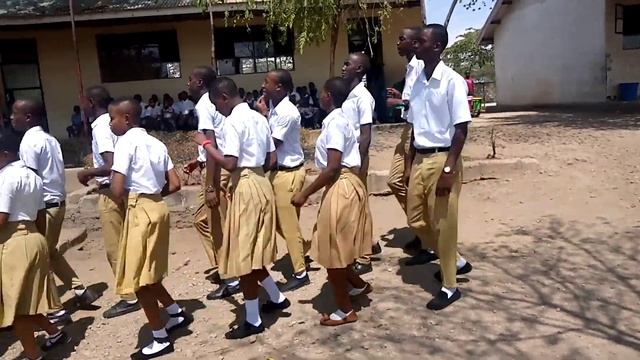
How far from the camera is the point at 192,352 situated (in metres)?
3.80

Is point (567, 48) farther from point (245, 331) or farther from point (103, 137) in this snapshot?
point (245, 331)

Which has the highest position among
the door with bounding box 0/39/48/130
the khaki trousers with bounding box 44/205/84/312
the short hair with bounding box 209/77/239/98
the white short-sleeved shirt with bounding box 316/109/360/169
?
the door with bounding box 0/39/48/130

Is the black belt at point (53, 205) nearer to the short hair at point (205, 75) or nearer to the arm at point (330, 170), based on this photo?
the short hair at point (205, 75)

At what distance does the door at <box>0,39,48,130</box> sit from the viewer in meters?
15.0

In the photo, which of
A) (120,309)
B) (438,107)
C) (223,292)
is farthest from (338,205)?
(120,309)

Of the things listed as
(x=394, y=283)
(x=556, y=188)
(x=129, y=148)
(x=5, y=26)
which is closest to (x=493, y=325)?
(x=394, y=283)

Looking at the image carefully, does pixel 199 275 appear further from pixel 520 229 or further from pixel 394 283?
pixel 520 229

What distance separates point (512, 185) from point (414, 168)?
3154 mm

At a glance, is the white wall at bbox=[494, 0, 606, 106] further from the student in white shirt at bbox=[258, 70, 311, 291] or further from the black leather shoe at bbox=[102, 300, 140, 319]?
the black leather shoe at bbox=[102, 300, 140, 319]

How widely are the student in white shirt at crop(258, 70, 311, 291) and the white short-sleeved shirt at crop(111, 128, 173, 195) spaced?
38.7 inches

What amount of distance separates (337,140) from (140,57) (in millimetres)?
12764

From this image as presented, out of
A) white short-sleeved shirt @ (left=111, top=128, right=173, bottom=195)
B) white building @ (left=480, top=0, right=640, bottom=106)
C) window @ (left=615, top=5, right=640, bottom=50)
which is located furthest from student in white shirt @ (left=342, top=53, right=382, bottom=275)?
window @ (left=615, top=5, right=640, bottom=50)

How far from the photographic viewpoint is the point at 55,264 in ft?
15.7

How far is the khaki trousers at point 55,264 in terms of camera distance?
3.98m
